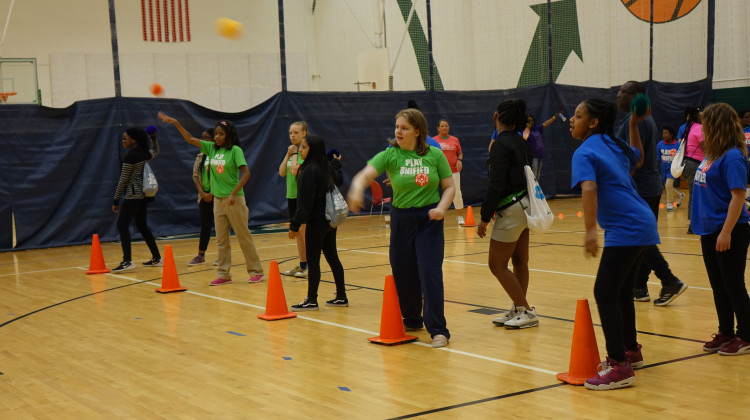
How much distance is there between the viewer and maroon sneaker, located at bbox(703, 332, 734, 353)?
5793mm

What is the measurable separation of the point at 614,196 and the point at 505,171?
1.73m

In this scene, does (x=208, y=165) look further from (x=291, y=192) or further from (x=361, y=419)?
(x=361, y=419)

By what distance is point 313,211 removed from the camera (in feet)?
25.7

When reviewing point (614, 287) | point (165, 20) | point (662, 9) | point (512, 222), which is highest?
point (165, 20)

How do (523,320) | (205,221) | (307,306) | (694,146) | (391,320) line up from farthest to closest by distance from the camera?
(694,146), (205,221), (307,306), (523,320), (391,320)

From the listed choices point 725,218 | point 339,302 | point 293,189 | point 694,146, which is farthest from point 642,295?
point 694,146

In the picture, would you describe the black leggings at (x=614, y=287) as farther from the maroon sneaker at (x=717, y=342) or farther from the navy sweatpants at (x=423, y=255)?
the navy sweatpants at (x=423, y=255)

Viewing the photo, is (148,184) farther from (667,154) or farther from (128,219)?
(667,154)

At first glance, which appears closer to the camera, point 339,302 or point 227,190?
point 339,302

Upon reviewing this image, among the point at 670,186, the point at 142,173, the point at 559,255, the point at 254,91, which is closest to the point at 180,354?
the point at 142,173

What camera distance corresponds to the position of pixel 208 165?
9.94 metres

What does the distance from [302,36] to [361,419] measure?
22838 millimetres

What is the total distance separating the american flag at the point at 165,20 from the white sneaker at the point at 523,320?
20619 millimetres

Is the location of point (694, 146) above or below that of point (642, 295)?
above
